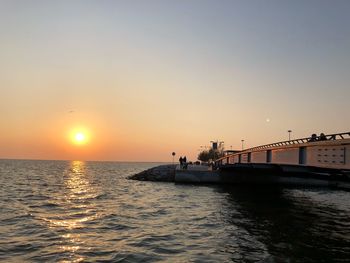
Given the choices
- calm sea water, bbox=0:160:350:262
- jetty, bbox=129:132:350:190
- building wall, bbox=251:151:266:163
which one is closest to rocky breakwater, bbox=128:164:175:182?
jetty, bbox=129:132:350:190

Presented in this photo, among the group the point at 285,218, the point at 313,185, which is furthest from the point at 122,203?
the point at 313,185

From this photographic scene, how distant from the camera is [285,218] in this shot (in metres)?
37.2

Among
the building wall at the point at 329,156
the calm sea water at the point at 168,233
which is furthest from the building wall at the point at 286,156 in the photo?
the calm sea water at the point at 168,233

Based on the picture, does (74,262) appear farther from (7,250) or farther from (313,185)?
(313,185)

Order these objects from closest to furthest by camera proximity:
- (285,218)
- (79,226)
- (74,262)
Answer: (74,262)
(79,226)
(285,218)

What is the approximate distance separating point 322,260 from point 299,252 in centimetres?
174

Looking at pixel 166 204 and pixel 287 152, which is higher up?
pixel 287 152

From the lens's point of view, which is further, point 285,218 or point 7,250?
point 285,218

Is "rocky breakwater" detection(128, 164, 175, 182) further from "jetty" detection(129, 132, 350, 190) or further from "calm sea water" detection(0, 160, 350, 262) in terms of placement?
"calm sea water" detection(0, 160, 350, 262)

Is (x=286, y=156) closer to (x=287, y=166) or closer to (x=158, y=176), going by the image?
(x=287, y=166)

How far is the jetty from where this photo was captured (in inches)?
1160

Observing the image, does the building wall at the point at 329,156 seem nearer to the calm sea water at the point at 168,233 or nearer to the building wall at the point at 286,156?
the building wall at the point at 286,156

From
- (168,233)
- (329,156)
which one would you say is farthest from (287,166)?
(168,233)

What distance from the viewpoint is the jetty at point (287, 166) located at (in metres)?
29.5
